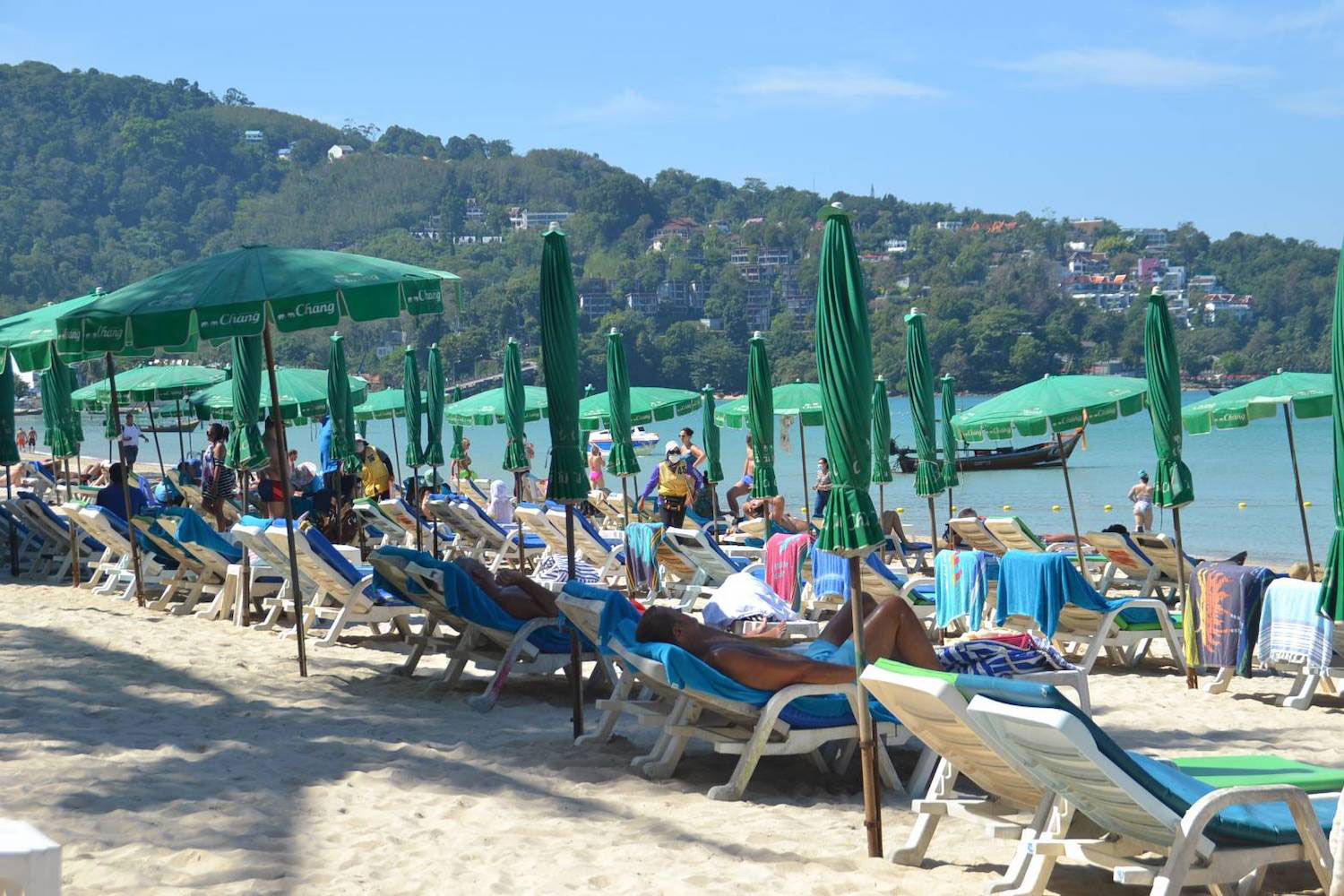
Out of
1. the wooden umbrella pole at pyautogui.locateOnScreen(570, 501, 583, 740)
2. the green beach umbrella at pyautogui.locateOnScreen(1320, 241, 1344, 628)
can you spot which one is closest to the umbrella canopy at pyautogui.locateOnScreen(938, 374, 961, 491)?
the wooden umbrella pole at pyautogui.locateOnScreen(570, 501, 583, 740)

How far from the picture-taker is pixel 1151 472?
4881 centimetres

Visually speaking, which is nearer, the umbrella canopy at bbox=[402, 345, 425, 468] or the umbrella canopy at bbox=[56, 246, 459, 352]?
the umbrella canopy at bbox=[56, 246, 459, 352]

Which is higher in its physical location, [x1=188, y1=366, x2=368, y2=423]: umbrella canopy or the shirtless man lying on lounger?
[x1=188, y1=366, x2=368, y2=423]: umbrella canopy

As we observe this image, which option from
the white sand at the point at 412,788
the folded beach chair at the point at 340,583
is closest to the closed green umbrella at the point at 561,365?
the white sand at the point at 412,788

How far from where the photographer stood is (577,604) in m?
6.17

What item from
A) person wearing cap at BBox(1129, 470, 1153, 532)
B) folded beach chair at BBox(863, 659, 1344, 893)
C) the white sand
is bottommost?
person wearing cap at BBox(1129, 470, 1153, 532)

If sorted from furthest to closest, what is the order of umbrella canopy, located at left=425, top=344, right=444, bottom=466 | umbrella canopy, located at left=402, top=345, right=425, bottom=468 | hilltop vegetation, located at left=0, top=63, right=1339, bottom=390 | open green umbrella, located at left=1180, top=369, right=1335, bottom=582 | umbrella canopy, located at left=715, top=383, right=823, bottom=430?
hilltop vegetation, located at left=0, top=63, right=1339, bottom=390, umbrella canopy, located at left=715, top=383, right=823, bottom=430, umbrella canopy, located at left=402, top=345, right=425, bottom=468, umbrella canopy, located at left=425, top=344, right=444, bottom=466, open green umbrella, located at left=1180, top=369, right=1335, bottom=582

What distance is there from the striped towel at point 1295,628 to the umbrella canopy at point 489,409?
1214cm

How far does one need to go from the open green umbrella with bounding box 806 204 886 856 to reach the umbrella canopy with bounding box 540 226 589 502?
2066 mm

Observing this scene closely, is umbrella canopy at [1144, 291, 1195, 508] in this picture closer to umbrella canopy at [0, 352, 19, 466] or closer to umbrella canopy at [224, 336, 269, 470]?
umbrella canopy at [224, 336, 269, 470]

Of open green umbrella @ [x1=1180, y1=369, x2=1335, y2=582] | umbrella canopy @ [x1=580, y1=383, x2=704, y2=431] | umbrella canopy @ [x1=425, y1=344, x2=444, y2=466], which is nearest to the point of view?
open green umbrella @ [x1=1180, y1=369, x2=1335, y2=582]

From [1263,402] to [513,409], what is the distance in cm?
692

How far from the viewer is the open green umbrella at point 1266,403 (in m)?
11.5

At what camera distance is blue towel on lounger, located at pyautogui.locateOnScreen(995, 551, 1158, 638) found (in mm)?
7867
